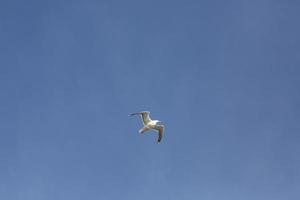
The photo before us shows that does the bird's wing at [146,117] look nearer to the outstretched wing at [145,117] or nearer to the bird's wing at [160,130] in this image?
the outstretched wing at [145,117]

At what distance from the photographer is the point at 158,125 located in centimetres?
12938

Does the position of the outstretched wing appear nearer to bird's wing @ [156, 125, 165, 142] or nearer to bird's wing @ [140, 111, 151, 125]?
bird's wing @ [140, 111, 151, 125]

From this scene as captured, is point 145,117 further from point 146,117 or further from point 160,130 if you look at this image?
point 160,130

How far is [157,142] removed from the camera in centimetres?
12775

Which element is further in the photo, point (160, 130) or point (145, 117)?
point (160, 130)

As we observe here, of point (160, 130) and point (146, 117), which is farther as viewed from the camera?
point (160, 130)

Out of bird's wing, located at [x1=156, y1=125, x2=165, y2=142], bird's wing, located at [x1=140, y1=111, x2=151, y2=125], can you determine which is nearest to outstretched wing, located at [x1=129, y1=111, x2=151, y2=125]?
bird's wing, located at [x1=140, y1=111, x2=151, y2=125]

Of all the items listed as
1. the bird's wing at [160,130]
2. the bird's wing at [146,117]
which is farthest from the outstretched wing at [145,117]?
the bird's wing at [160,130]

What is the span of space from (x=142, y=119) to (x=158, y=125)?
5955 millimetres

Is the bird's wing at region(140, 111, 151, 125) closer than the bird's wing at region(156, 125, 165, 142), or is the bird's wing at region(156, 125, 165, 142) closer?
the bird's wing at region(140, 111, 151, 125)

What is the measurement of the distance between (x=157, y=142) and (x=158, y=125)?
368cm

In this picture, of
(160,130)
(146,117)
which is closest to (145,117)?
(146,117)

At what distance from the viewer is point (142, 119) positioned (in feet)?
408

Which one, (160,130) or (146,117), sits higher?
(160,130)
